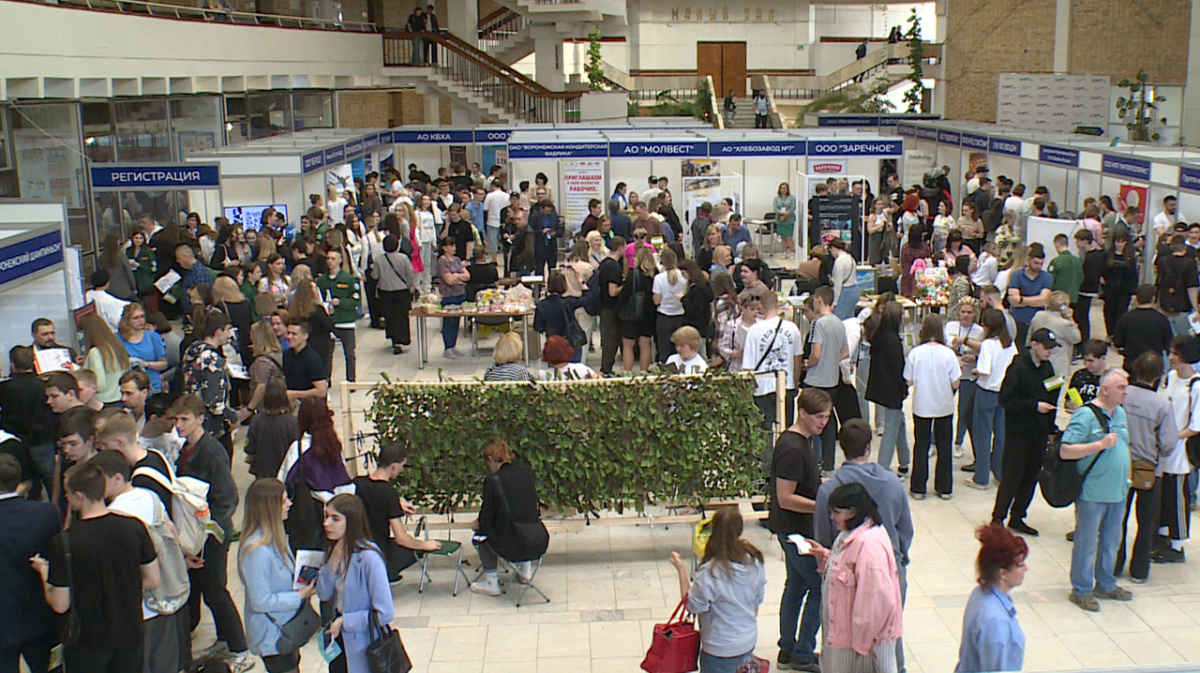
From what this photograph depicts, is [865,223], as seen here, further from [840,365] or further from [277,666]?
[277,666]

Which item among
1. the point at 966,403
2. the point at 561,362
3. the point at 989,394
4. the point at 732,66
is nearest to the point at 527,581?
the point at 561,362

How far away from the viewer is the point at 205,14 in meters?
21.8

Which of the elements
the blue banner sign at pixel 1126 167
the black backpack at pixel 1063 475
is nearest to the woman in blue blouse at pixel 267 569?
the black backpack at pixel 1063 475

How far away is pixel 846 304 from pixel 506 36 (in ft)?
84.5

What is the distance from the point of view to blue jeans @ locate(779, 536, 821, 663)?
5.81m

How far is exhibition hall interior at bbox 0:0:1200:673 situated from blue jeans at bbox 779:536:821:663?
0.10ft

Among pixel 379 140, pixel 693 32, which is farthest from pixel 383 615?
pixel 693 32

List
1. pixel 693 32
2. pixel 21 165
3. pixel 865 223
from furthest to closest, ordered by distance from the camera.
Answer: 1. pixel 693 32
2. pixel 865 223
3. pixel 21 165

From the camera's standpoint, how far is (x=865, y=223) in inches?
716

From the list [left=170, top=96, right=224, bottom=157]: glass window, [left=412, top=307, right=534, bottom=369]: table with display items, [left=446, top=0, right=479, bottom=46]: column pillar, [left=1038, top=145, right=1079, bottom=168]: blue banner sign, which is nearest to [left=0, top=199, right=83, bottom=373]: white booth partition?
[left=412, top=307, right=534, bottom=369]: table with display items

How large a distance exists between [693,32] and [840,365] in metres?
38.1

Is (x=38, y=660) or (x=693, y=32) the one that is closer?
(x=38, y=660)

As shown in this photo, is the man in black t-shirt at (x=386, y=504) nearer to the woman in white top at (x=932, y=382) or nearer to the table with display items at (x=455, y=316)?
the woman in white top at (x=932, y=382)

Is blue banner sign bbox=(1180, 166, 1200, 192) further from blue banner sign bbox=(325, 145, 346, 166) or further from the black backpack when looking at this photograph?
blue banner sign bbox=(325, 145, 346, 166)
